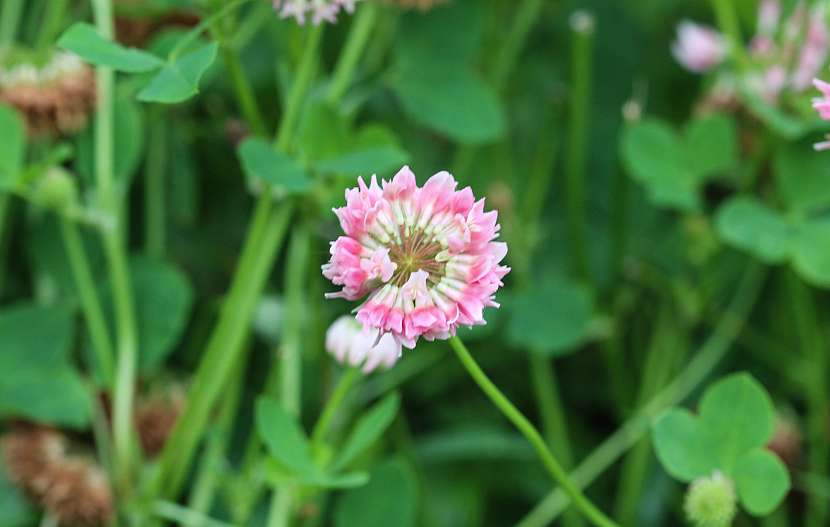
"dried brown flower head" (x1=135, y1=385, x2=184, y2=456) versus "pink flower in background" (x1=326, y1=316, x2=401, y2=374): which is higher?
"pink flower in background" (x1=326, y1=316, x2=401, y2=374)

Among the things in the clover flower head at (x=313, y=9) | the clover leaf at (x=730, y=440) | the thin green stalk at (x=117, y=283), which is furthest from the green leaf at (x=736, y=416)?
the thin green stalk at (x=117, y=283)

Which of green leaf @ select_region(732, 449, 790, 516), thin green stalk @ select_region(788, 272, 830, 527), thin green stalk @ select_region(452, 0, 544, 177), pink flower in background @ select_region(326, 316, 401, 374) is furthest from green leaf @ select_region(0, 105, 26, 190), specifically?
thin green stalk @ select_region(788, 272, 830, 527)

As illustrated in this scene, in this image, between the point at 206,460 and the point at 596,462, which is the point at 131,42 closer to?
the point at 206,460

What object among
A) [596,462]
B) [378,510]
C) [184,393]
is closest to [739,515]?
[596,462]

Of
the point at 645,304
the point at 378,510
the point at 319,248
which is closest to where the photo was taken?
the point at 378,510

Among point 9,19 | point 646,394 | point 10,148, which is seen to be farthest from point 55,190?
point 646,394

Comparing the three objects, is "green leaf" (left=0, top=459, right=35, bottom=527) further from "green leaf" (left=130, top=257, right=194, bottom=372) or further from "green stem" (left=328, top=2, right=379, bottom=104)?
"green stem" (left=328, top=2, right=379, bottom=104)

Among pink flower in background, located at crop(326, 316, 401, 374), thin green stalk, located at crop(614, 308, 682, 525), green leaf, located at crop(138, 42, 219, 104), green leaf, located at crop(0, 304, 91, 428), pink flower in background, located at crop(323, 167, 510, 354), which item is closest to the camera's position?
pink flower in background, located at crop(323, 167, 510, 354)
